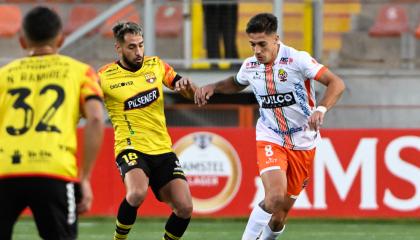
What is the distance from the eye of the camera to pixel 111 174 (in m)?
14.4

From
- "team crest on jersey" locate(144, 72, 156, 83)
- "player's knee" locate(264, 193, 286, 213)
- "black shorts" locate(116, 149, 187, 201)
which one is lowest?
"player's knee" locate(264, 193, 286, 213)

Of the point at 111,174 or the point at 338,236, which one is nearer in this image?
the point at 338,236

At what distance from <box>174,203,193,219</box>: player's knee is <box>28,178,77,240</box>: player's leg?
3.47m

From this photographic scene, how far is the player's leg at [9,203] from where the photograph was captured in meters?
5.98

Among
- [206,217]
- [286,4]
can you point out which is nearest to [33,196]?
[206,217]

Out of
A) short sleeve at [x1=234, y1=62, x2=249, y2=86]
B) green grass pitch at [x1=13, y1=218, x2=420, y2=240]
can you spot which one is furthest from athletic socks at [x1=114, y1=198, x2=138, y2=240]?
green grass pitch at [x1=13, y1=218, x2=420, y2=240]

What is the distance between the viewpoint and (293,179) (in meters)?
9.59

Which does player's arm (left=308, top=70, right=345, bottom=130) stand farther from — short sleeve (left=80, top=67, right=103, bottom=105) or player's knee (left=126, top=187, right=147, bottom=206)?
short sleeve (left=80, top=67, right=103, bottom=105)

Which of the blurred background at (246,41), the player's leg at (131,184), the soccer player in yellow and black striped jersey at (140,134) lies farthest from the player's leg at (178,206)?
the blurred background at (246,41)

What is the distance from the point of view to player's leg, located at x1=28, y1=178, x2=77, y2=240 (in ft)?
19.5

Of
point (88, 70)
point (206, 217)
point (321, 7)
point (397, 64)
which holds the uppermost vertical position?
point (88, 70)

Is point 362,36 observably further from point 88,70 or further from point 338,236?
point 88,70

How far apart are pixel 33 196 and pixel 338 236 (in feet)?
22.7

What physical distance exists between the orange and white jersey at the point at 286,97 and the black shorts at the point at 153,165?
33.6 inches
